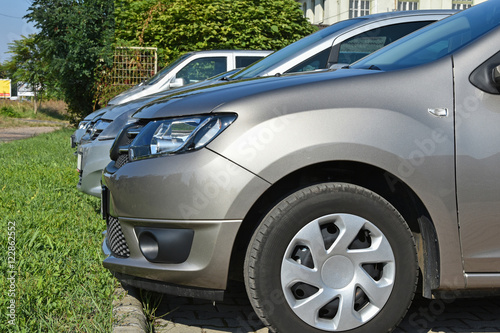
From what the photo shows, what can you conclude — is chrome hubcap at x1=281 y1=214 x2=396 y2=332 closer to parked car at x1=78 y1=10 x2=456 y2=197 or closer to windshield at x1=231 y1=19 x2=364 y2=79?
parked car at x1=78 y1=10 x2=456 y2=197

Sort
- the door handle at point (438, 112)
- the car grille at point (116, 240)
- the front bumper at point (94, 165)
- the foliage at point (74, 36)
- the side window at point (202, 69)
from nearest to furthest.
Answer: the door handle at point (438, 112) → the car grille at point (116, 240) → the front bumper at point (94, 165) → the side window at point (202, 69) → the foliage at point (74, 36)

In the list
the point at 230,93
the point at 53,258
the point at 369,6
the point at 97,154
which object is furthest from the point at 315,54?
the point at 369,6

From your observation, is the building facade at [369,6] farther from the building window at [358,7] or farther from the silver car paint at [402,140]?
the silver car paint at [402,140]

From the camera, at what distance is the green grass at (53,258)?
128 inches

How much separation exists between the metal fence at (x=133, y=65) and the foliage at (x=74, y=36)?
230cm

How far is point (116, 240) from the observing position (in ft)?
10.8

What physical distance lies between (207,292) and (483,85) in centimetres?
154

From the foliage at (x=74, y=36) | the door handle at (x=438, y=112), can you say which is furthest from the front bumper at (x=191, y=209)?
the foliage at (x=74, y=36)

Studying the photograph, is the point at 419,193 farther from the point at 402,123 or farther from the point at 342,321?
the point at 342,321

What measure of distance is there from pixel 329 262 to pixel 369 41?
151 inches

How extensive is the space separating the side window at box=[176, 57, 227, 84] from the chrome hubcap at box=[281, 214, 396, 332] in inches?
261

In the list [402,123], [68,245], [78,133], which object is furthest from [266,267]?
[78,133]

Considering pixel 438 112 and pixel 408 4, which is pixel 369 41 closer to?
pixel 438 112

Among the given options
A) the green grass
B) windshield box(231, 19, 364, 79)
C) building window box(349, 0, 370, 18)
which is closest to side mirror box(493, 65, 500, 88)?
the green grass
